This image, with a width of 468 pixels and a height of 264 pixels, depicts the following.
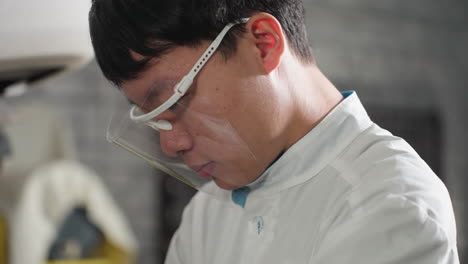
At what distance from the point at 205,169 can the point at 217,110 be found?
0.11 m

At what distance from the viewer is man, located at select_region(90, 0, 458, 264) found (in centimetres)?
71

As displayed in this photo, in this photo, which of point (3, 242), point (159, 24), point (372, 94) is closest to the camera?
point (159, 24)

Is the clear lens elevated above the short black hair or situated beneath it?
situated beneath

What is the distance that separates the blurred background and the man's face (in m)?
1.94

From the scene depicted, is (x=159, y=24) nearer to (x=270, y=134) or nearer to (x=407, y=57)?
(x=270, y=134)

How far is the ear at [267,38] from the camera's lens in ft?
2.53

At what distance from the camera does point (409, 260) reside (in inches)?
27.3

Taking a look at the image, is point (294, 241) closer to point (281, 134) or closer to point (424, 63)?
point (281, 134)

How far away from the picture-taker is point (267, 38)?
30.6 inches

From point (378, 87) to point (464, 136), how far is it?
77 centimetres

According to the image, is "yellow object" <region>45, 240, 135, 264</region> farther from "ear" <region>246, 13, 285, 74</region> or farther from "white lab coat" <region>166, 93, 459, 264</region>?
"ear" <region>246, 13, 285, 74</region>

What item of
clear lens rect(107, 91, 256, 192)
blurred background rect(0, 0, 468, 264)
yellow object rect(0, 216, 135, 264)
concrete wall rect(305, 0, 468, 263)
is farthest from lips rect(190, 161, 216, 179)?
concrete wall rect(305, 0, 468, 263)

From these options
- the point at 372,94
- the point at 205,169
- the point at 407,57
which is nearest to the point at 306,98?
the point at 205,169

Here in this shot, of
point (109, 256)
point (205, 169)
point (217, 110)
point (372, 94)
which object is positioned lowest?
point (109, 256)
